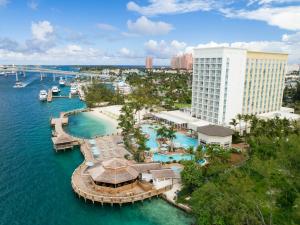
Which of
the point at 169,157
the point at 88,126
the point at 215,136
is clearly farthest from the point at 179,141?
the point at 88,126

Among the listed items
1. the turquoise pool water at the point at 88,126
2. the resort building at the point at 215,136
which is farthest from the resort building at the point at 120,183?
the turquoise pool water at the point at 88,126

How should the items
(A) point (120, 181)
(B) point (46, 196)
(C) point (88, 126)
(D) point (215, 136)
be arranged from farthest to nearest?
1. (C) point (88, 126)
2. (D) point (215, 136)
3. (B) point (46, 196)
4. (A) point (120, 181)

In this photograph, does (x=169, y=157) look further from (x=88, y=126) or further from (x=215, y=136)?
(x=88, y=126)

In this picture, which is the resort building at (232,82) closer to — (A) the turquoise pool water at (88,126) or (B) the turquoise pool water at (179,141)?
(B) the turquoise pool water at (179,141)

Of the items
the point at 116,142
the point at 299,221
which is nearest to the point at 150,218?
the point at 299,221

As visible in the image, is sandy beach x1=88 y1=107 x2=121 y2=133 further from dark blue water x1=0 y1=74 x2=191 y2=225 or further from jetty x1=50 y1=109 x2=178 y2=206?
jetty x1=50 y1=109 x2=178 y2=206

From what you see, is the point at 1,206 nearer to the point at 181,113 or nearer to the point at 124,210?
the point at 124,210
